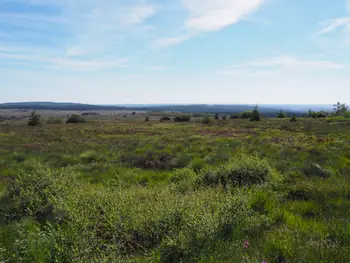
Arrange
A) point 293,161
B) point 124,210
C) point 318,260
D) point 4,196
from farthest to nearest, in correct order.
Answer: point 293,161
point 4,196
point 124,210
point 318,260

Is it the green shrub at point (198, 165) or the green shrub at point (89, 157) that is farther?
the green shrub at point (89, 157)

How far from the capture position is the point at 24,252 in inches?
154

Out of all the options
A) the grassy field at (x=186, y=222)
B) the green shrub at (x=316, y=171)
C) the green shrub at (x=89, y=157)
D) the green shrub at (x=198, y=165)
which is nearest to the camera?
the grassy field at (x=186, y=222)

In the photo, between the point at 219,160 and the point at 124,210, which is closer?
the point at 124,210

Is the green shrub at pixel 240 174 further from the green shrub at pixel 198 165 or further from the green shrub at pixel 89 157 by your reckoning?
the green shrub at pixel 89 157

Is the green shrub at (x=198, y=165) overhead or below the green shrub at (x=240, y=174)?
below

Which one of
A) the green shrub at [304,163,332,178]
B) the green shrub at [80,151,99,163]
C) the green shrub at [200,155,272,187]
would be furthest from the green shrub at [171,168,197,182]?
the green shrub at [80,151,99,163]

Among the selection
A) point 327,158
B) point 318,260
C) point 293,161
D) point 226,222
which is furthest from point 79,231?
point 327,158

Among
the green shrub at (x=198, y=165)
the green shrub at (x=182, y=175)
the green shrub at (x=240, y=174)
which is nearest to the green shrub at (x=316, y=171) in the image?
the green shrub at (x=240, y=174)

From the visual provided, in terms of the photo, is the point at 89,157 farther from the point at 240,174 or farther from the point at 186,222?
the point at 186,222

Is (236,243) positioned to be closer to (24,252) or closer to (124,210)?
(124,210)

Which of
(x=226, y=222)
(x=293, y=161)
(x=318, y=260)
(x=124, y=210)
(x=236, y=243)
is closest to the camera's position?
(x=318, y=260)

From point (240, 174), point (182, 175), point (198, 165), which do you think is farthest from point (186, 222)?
point (198, 165)

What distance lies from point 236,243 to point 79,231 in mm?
2587
